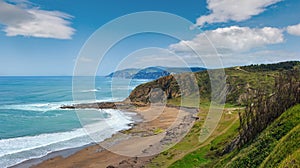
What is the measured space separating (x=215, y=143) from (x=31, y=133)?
27.3 m

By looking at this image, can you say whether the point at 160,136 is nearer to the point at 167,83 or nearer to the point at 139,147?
the point at 139,147

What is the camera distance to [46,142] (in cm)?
3231

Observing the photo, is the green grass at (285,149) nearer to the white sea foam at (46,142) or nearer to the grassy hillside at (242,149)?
the grassy hillside at (242,149)

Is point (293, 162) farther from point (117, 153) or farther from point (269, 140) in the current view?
point (117, 153)

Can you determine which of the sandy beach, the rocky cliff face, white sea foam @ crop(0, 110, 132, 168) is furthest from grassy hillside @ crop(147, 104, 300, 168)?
the rocky cliff face

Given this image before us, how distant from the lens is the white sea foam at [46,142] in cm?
2611

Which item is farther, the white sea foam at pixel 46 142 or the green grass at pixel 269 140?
the white sea foam at pixel 46 142

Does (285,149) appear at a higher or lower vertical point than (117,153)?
higher

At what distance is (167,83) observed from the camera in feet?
282

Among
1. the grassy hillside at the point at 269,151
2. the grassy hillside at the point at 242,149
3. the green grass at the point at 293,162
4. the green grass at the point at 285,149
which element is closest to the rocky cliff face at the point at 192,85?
the grassy hillside at the point at 242,149

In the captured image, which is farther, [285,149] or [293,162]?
[285,149]

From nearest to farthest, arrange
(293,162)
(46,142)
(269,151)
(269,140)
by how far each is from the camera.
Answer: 1. (293,162)
2. (269,151)
3. (269,140)
4. (46,142)

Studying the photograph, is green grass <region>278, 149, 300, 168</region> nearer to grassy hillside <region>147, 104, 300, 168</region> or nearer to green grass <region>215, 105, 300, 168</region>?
grassy hillside <region>147, 104, 300, 168</region>

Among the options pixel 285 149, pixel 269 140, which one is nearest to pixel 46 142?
pixel 269 140
